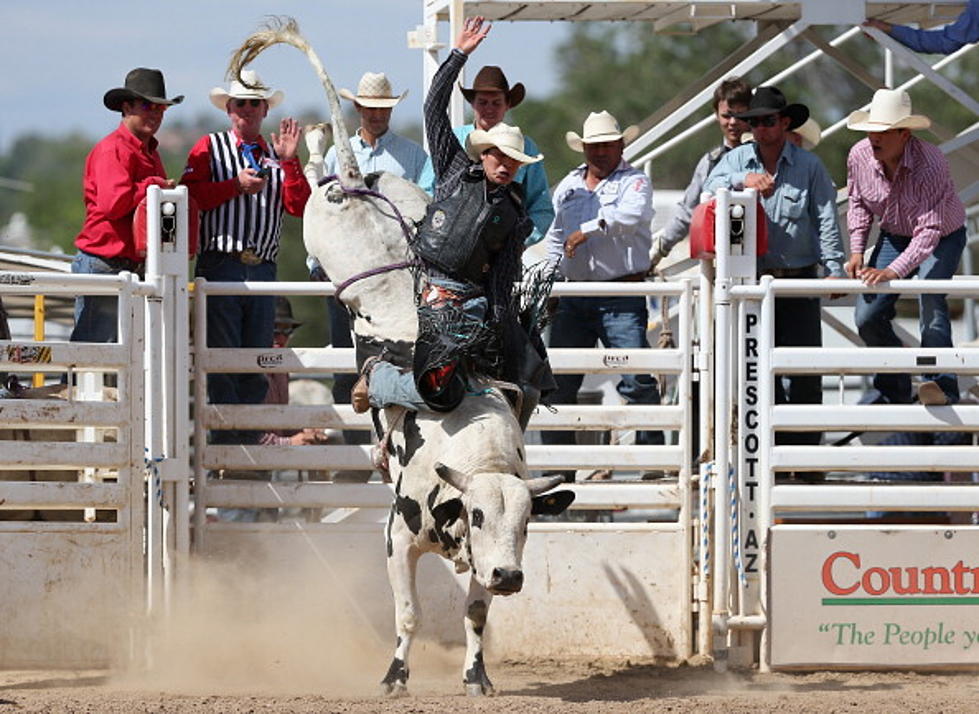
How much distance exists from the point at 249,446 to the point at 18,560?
46.5 inches

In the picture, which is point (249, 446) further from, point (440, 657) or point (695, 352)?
point (695, 352)

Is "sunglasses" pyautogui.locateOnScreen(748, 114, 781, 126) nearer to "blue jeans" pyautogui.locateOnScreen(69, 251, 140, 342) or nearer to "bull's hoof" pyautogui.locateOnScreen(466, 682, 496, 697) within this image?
"blue jeans" pyautogui.locateOnScreen(69, 251, 140, 342)

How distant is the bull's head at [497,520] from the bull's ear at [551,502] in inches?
1.0

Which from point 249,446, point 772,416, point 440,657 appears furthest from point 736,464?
point 249,446

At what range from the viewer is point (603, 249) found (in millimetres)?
9734

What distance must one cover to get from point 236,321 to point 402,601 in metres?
2.10

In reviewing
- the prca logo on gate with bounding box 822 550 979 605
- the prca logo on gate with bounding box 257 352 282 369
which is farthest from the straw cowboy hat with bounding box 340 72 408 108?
the prca logo on gate with bounding box 822 550 979 605

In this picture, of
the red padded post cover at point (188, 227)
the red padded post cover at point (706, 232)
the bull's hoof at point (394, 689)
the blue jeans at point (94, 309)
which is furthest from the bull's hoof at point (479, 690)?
the blue jeans at point (94, 309)

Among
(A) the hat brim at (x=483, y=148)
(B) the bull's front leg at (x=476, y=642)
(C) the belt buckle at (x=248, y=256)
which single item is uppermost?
(A) the hat brim at (x=483, y=148)

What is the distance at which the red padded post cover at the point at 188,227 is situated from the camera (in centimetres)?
861

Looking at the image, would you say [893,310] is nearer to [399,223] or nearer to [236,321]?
[399,223]

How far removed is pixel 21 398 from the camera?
854 cm

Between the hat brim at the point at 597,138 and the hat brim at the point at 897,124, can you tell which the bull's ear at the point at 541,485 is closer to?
the hat brim at the point at 897,124

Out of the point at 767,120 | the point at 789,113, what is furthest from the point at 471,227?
the point at 789,113
